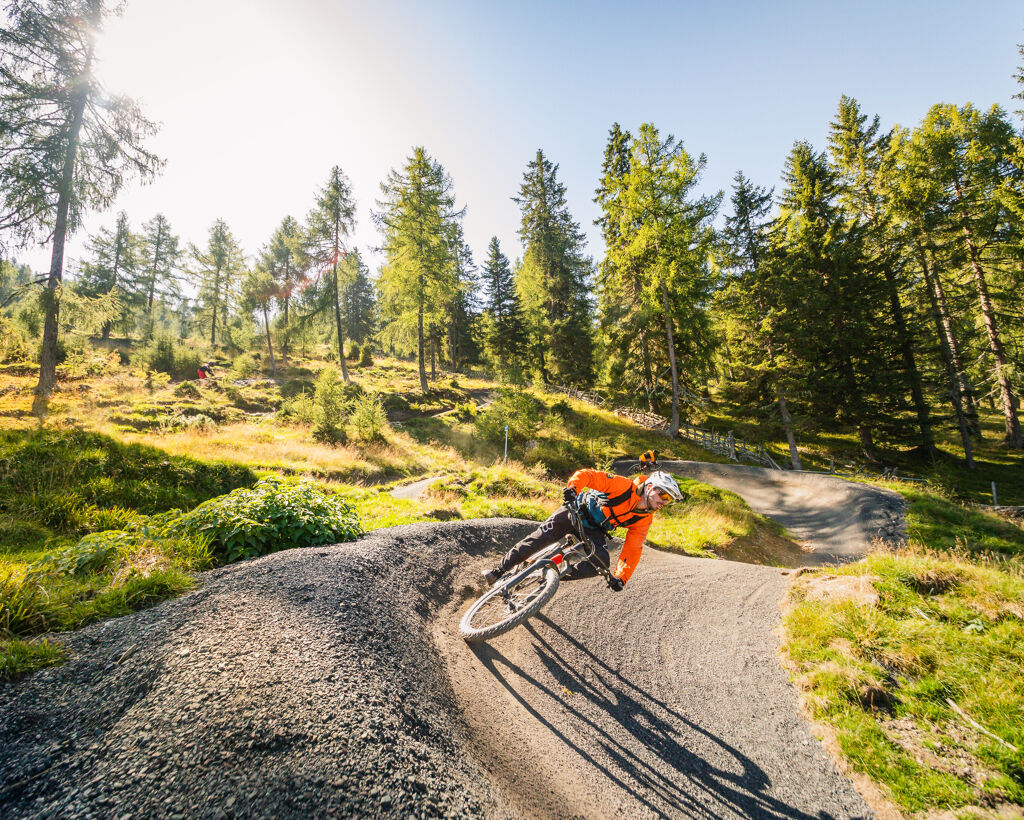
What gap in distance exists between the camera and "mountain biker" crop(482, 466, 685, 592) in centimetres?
484

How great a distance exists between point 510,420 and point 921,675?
16.5 meters

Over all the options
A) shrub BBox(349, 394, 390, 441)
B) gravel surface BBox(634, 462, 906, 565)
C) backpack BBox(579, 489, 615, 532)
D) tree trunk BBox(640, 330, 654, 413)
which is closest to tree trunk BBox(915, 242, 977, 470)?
gravel surface BBox(634, 462, 906, 565)

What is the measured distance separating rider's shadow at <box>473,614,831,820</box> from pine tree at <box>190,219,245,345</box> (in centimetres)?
4683

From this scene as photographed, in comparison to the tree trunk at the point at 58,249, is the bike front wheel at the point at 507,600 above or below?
below

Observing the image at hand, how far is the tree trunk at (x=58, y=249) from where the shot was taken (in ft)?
40.8

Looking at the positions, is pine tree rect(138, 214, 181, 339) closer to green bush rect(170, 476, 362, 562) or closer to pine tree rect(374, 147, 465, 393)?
pine tree rect(374, 147, 465, 393)

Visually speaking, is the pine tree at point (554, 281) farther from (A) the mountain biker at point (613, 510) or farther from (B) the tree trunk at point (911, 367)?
(A) the mountain biker at point (613, 510)

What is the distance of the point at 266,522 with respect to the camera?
548 cm

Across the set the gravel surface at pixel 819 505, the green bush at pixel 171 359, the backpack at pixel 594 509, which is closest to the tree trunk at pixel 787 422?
the gravel surface at pixel 819 505

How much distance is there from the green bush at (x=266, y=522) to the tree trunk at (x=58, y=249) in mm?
13070

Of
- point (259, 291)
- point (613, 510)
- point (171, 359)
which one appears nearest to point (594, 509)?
point (613, 510)

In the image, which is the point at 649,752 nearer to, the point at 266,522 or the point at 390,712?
the point at 390,712

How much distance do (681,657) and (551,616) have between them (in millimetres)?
1820

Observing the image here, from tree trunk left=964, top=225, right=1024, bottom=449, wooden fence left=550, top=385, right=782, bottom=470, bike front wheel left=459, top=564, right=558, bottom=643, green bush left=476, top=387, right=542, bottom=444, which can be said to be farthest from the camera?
wooden fence left=550, top=385, right=782, bottom=470
